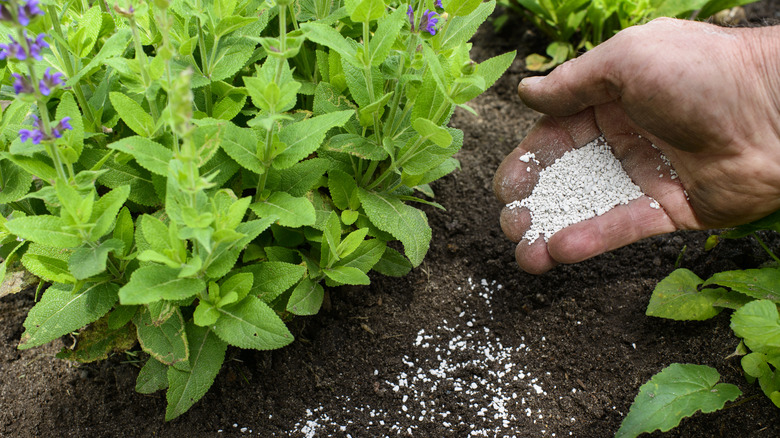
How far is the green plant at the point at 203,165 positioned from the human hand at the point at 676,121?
64 centimetres

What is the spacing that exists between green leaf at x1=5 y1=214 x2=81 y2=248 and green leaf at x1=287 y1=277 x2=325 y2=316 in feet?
2.66

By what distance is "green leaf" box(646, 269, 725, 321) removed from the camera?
99.4 inches

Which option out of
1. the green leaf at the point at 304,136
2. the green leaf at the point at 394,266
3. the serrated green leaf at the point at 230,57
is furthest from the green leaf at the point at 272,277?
the serrated green leaf at the point at 230,57

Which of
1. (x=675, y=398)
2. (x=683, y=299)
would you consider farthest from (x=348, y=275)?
(x=683, y=299)

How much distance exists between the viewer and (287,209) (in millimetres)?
2080

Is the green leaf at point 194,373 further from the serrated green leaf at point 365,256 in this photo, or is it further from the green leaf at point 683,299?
the green leaf at point 683,299

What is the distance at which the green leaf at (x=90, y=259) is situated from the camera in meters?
1.75

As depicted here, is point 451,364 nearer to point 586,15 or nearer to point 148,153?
point 148,153

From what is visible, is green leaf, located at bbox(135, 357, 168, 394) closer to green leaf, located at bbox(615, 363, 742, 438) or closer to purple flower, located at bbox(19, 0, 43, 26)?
purple flower, located at bbox(19, 0, 43, 26)

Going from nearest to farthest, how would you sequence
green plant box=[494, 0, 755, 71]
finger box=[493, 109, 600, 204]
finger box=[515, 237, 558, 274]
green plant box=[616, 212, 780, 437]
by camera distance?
green plant box=[616, 212, 780, 437] → finger box=[515, 237, 558, 274] → finger box=[493, 109, 600, 204] → green plant box=[494, 0, 755, 71]

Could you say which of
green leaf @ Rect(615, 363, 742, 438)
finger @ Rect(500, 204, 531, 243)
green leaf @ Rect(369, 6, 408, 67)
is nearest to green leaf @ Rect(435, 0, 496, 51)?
green leaf @ Rect(369, 6, 408, 67)

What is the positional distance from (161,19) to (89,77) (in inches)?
30.6

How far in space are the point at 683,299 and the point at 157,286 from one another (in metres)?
2.23

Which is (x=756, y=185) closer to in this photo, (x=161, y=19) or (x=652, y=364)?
(x=652, y=364)
